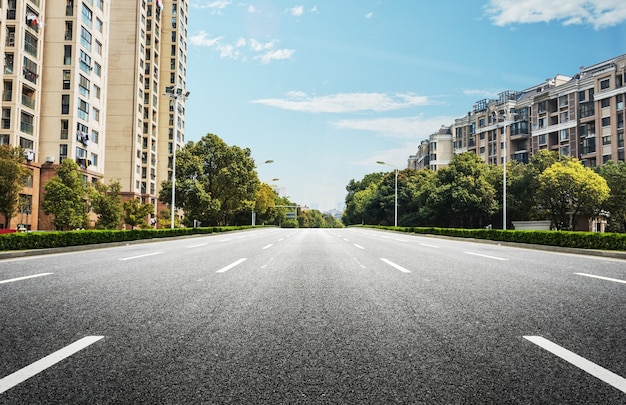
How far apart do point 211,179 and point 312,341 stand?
4655 cm

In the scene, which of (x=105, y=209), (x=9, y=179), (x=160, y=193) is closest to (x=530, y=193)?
(x=160, y=193)

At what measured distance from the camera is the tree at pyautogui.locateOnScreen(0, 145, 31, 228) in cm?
2986

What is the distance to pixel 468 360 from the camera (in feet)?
12.0

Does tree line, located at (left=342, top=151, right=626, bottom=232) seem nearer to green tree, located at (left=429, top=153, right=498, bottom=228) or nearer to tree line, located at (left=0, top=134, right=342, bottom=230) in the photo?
green tree, located at (left=429, top=153, right=498, bottom=228)

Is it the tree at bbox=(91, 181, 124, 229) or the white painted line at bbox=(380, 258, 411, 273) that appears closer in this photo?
the white painted line at bbox=(380, 258, 411, 273)

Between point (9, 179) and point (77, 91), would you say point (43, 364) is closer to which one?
point (9, 179)

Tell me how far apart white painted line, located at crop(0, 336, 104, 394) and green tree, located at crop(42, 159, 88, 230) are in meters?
33.3

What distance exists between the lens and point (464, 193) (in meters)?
46.8

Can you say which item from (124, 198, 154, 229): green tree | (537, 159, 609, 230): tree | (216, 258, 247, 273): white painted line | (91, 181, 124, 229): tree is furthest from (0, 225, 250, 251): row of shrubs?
(537, 159, 609, 230): tree

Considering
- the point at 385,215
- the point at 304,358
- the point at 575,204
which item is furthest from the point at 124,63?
the point at 304,358

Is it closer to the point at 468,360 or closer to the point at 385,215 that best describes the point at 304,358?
the point at 468,360

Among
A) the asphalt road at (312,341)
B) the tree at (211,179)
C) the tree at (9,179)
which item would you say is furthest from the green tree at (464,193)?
the asphalt road at (312,341)

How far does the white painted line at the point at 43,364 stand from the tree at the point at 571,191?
140 feet

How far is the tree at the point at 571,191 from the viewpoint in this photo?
3956 cm
